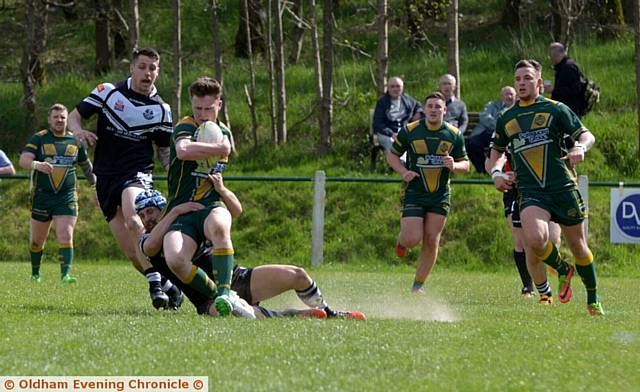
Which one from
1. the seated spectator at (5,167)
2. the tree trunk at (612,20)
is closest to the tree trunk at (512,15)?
the tree trunk at (612,20)

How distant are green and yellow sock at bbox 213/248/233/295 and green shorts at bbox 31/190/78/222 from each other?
6.85 m

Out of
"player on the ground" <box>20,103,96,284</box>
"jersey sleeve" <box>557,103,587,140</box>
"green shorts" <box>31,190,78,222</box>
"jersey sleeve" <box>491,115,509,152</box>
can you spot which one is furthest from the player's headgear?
"green shorts" <box>31,190,78,222</box>

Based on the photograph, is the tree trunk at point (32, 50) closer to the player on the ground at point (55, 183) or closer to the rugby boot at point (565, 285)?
the player on the ground at point (55, 183)

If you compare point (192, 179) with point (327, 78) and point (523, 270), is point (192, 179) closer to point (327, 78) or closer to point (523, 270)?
point (523, 270)

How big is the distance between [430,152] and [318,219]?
6.59m

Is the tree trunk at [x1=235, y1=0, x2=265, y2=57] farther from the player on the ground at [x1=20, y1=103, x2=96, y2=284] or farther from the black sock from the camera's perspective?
the black sock

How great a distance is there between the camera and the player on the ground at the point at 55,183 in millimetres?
14836

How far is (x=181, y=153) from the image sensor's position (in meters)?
8.59

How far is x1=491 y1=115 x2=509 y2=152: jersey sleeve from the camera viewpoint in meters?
10.3

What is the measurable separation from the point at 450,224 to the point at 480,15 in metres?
14.5

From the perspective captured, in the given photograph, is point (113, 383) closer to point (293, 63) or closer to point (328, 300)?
point (328, 300)

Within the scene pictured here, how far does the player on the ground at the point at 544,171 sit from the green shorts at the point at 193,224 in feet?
9.57

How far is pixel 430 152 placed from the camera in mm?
13109

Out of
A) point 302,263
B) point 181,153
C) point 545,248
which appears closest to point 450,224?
point 302,263
